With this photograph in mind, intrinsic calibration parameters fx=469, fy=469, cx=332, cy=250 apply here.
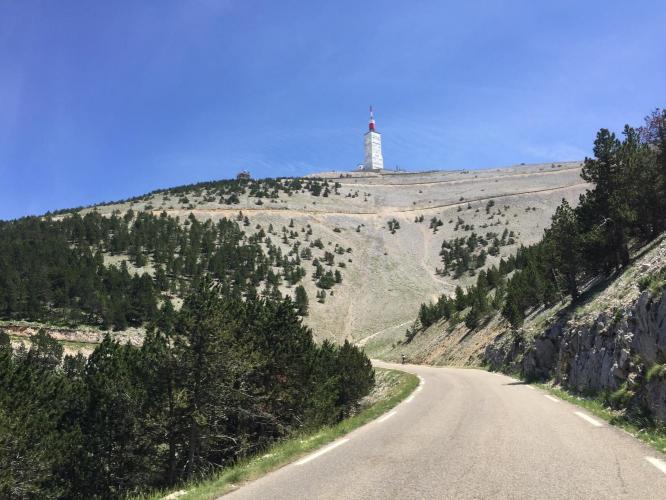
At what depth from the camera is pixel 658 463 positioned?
6.43 meters

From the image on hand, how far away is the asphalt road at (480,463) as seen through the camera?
18.5 feet

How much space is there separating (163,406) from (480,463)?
56.4 feet

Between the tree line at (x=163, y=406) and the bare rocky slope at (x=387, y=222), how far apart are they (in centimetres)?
3802

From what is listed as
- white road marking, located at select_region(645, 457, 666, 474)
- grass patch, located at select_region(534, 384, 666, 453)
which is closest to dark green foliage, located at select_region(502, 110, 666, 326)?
grass patch, located at select_region(534, 384, 666, 453)

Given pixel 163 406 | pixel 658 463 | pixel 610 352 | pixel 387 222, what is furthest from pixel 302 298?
pixel 658 463

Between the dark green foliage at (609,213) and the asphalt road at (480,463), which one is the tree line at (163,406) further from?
the dark green foliage at (609,213)

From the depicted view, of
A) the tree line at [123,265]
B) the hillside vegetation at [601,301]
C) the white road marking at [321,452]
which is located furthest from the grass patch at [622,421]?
the tree line at [123,265]

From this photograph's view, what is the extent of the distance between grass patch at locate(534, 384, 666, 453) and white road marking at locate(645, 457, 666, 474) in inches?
26.4

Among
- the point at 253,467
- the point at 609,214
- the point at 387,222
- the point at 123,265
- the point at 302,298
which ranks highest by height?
the point at 387,222

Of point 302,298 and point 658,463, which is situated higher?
point 658,463

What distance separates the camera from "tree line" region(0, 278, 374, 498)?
64.5ft

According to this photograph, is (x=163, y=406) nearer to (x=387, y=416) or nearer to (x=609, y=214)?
(x=387, y=416)

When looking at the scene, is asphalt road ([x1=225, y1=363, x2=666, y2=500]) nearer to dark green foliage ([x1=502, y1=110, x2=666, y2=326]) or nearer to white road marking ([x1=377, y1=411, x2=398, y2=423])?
white road marking ([x1=377, y1=411, x2=398, y2=423])

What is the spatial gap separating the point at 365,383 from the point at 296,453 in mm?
23706
